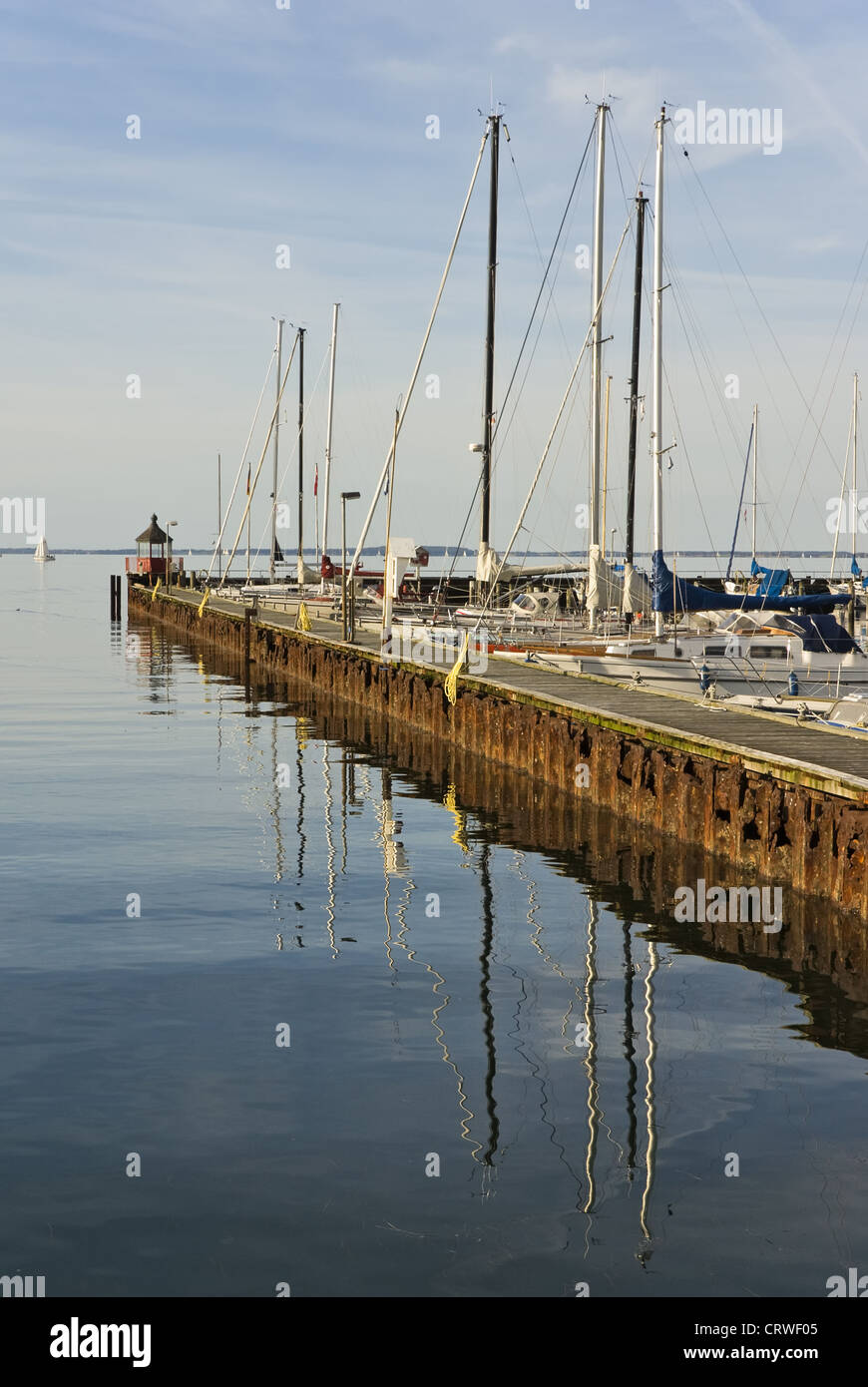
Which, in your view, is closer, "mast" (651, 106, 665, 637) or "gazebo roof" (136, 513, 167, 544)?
"mast" (651, 106, 665, 637)

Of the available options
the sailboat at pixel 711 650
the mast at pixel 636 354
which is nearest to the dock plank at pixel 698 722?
the sailboat at pixel 711 650

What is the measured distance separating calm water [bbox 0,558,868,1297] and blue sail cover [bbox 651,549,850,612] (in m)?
12.8

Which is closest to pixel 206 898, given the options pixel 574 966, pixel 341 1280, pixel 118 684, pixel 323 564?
pixel 574 966

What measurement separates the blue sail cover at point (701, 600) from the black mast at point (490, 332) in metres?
8.46

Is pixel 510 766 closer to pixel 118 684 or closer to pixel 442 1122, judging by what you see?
pixel 442 1122

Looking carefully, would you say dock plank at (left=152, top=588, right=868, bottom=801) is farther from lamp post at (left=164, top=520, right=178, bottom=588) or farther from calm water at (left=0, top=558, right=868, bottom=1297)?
lamp post at (left=164, top=520, right=178, bottom=588)

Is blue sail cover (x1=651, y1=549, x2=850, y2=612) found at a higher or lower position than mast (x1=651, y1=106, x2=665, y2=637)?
lower

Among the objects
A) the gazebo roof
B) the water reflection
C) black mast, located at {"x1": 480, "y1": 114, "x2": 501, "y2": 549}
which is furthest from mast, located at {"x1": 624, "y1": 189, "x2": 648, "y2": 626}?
the gazebo roof

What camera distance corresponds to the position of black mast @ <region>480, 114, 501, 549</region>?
4531 cm
